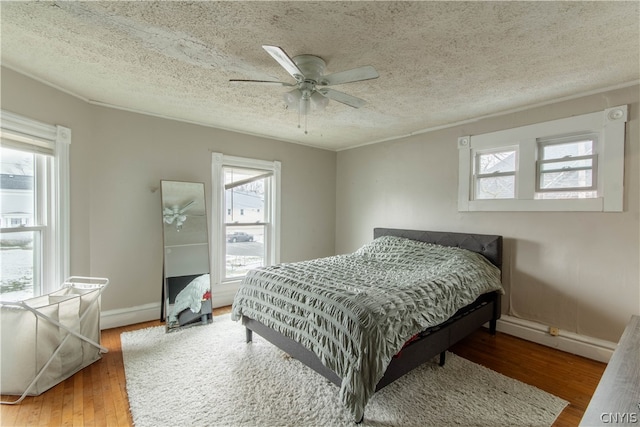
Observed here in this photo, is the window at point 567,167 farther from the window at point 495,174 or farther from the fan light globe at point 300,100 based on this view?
the fan light globe at point 300,100

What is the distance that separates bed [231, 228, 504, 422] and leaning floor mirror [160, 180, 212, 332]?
0.87m

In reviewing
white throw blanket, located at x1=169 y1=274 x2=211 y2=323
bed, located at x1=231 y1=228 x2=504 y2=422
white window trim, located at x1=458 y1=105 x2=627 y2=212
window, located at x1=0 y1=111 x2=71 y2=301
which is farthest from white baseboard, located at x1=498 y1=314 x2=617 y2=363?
window, located at x1=0 y1=111 x2=71 y2=301

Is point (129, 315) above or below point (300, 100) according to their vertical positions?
below

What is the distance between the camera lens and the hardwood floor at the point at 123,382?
1785mm

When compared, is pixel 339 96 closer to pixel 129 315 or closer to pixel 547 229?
pixel 547 229

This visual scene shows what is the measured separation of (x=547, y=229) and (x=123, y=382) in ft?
12.9

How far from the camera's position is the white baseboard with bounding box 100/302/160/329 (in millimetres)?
3049

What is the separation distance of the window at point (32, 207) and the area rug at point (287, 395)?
0.99 metres

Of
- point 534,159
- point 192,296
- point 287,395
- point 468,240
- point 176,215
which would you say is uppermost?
point 534,159

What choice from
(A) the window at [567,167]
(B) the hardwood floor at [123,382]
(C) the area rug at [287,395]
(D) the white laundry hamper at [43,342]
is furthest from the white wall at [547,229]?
(D) the white laundry hamper at [43,342]

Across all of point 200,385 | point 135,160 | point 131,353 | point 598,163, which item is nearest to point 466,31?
point 598,163

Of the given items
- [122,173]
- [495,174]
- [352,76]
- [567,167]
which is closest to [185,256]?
[122,173]

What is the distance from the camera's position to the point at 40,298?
7.52 feet

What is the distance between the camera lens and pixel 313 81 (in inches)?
76.2
